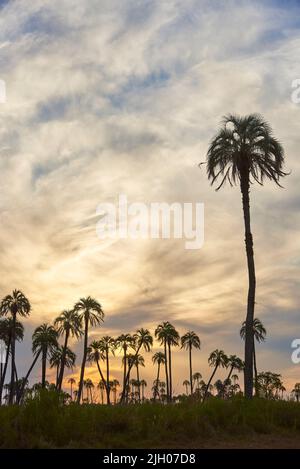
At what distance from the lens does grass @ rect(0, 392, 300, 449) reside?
1191 centimetres

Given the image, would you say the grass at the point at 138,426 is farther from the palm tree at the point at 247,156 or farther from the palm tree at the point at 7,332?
the palm tree at the point at 7,332

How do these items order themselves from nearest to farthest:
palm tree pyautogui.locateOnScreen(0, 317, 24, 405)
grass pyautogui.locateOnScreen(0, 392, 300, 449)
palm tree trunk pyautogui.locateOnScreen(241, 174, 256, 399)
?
grass pyautogui.locateOnScreen(0, 392, 300, 449)
palm tree trunk pyautogui.locateOnScreen(241, 174, 256, 399)
palm tree pyautogui.locateOnScreen(0, 317, 24, 405)

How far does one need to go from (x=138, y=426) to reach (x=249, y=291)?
1352 centimetres

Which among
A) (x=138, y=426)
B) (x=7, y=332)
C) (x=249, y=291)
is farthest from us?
(x=7, y=332)

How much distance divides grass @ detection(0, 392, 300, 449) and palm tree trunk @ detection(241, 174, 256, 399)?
25.4 feet

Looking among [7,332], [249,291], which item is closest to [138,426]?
[249,291]

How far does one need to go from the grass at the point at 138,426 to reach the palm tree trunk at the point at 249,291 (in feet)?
25.4

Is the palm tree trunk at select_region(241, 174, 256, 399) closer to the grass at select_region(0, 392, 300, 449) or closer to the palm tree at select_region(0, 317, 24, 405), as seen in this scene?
the grass at select_region(0, 392, 300, 449)

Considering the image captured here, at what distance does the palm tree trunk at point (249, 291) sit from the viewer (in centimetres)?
2392

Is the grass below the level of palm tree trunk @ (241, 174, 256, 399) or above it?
below

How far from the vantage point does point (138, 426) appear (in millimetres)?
13008

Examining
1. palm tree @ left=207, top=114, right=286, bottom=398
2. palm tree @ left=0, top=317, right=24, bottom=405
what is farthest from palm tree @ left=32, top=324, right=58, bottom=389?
palm tree @ left=207, top=114, right=286, bottom=398

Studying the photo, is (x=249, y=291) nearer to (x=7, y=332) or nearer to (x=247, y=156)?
(x=247, y=156)
